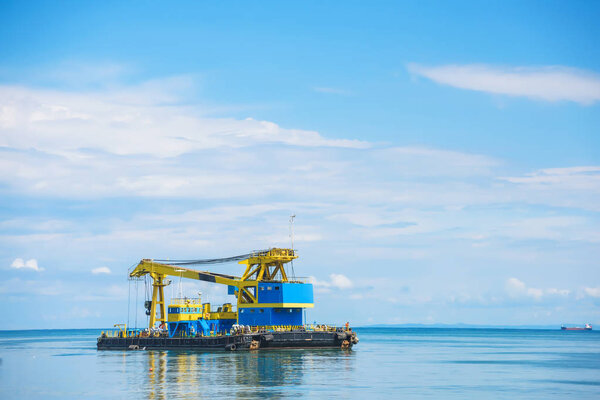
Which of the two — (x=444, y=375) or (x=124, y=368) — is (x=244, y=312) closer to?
(x=124, y=368)

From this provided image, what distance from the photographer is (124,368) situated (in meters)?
66.2

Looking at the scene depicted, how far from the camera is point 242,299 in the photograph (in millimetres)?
88000

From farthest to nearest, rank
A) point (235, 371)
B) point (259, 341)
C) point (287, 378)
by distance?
1. point (259, 341)
2. point (235, 371)
3. point (287, 378)

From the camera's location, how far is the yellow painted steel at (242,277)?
86125mm

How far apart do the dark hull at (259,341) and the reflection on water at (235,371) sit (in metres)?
1.01

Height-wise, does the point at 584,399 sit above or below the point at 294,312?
below

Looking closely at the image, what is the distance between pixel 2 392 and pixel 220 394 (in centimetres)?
1643

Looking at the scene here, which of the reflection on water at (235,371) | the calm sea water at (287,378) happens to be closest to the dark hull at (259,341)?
the reflection on water at (235,371)

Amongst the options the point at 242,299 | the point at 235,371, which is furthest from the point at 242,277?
the point at 235,371

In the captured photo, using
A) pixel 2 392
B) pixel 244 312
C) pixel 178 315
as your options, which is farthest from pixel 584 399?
pixel 178 315

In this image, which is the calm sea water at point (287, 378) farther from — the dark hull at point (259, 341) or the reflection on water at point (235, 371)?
the dark hull at point (259, 341)

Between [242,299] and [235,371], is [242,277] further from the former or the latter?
[235,371]

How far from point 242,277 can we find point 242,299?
2767 millimetres

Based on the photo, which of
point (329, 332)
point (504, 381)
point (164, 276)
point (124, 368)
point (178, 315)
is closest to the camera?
point (504, 381)
